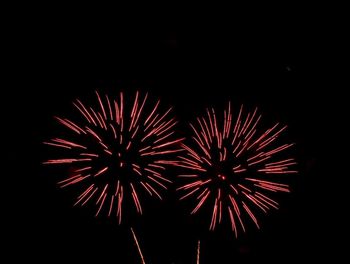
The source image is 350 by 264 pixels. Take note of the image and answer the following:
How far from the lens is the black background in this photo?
4410 mm

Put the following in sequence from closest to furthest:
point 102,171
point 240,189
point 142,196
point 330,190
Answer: point 102,171 → point 240,189 → point 142,196 → point 330,190

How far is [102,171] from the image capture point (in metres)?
3.86

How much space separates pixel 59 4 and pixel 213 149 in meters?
2.44

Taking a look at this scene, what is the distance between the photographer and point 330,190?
16.2 ft

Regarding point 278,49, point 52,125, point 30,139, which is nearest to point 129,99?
point 52,125

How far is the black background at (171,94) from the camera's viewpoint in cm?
441

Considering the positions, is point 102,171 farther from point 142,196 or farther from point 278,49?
point 278,49

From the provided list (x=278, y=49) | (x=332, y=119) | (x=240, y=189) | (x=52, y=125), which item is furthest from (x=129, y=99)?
(x=332, y=119)

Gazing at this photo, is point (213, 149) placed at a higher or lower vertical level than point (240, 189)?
higher

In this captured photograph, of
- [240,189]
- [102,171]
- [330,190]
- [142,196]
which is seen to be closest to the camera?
[102,171]

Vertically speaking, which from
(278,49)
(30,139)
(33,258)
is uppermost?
(278,49)

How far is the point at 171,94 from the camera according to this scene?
4668 mm

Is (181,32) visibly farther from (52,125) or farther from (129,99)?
(52,125)

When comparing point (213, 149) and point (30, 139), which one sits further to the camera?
point (30, 139)
